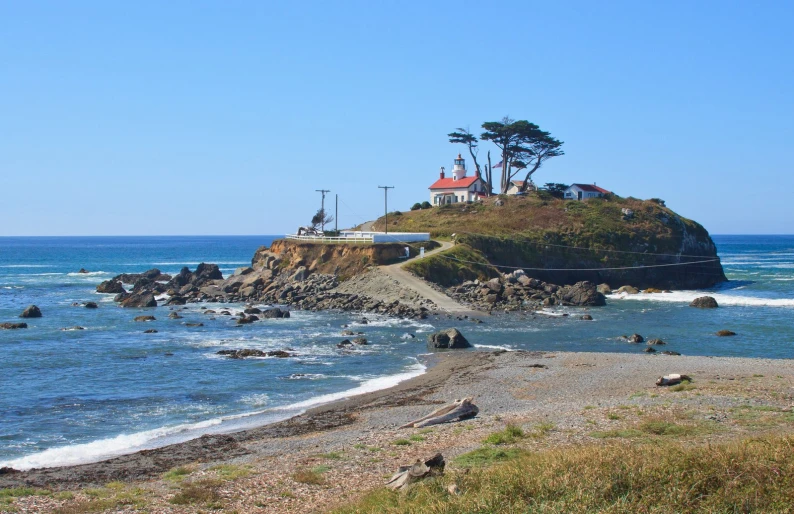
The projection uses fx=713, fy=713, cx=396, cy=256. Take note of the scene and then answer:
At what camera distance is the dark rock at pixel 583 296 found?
54625 millimetres

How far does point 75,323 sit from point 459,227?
1607 inches

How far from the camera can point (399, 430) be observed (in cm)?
1900

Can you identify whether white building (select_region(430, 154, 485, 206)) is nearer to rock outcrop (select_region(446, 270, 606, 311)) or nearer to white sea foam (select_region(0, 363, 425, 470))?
rock outcrop (select_region(446, 270, 606, 311))

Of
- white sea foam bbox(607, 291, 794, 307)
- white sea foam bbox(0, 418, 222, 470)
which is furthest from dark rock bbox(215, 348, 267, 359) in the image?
white sea foam bbox(607, 291, 794, 307)

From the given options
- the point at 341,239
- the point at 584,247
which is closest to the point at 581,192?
the point at 584,247

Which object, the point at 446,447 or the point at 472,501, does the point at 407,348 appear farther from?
the point at 472,501

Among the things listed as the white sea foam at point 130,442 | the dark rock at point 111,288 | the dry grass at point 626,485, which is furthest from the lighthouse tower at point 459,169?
the dry grass at point 626,485

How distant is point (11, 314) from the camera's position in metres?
51.8

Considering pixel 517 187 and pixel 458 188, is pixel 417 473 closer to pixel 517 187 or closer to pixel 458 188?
pixel 458 188

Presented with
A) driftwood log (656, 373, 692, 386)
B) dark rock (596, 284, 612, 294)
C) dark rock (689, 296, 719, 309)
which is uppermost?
dark rock (596, 284, 612, 294)

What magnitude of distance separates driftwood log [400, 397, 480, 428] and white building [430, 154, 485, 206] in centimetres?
7046

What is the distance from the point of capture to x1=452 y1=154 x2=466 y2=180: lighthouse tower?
3748 inches

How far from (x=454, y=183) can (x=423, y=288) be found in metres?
41.7

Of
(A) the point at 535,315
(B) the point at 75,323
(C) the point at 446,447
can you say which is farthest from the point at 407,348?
(B) the point at 75,323
